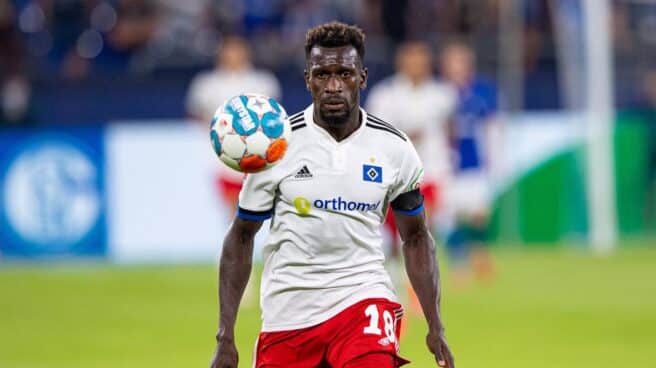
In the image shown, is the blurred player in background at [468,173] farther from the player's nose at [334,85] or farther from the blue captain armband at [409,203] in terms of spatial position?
the player's nose at [334,85]

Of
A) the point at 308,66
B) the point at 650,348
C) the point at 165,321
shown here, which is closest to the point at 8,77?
the point at 165,321

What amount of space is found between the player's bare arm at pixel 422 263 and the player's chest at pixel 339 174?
0.20 m

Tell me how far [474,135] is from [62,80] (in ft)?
19.4

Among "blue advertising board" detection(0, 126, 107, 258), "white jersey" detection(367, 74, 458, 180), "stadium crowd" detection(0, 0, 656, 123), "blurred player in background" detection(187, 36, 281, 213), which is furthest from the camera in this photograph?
"stadium crowd" detection(0, 0, 656, 123)

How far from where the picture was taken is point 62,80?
18.9m

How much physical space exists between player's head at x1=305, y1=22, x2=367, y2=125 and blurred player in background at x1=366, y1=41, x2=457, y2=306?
745 centimetres

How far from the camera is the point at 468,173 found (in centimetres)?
1653

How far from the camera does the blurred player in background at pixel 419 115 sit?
545 inches

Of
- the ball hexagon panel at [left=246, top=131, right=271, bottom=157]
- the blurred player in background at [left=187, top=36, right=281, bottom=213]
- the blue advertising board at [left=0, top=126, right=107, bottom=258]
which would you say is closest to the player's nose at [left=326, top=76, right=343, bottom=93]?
the ball hexagon panel at [left=246, top=131, right=271, bottom=157]

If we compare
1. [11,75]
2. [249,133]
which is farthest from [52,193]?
[249,133]

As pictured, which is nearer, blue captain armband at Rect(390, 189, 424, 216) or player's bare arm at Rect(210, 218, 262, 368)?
player's bare arm at Rect(210, 218, 262, 368)

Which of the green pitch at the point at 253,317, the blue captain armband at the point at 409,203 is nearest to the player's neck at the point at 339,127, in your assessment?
the blue captain armband at the point at 409,203

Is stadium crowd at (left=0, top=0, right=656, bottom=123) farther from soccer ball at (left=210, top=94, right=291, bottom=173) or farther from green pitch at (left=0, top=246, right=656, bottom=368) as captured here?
soccer ball at (left=210, top=94, right=291, bottom=173)

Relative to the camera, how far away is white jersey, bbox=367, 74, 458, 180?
1393 centimetres
